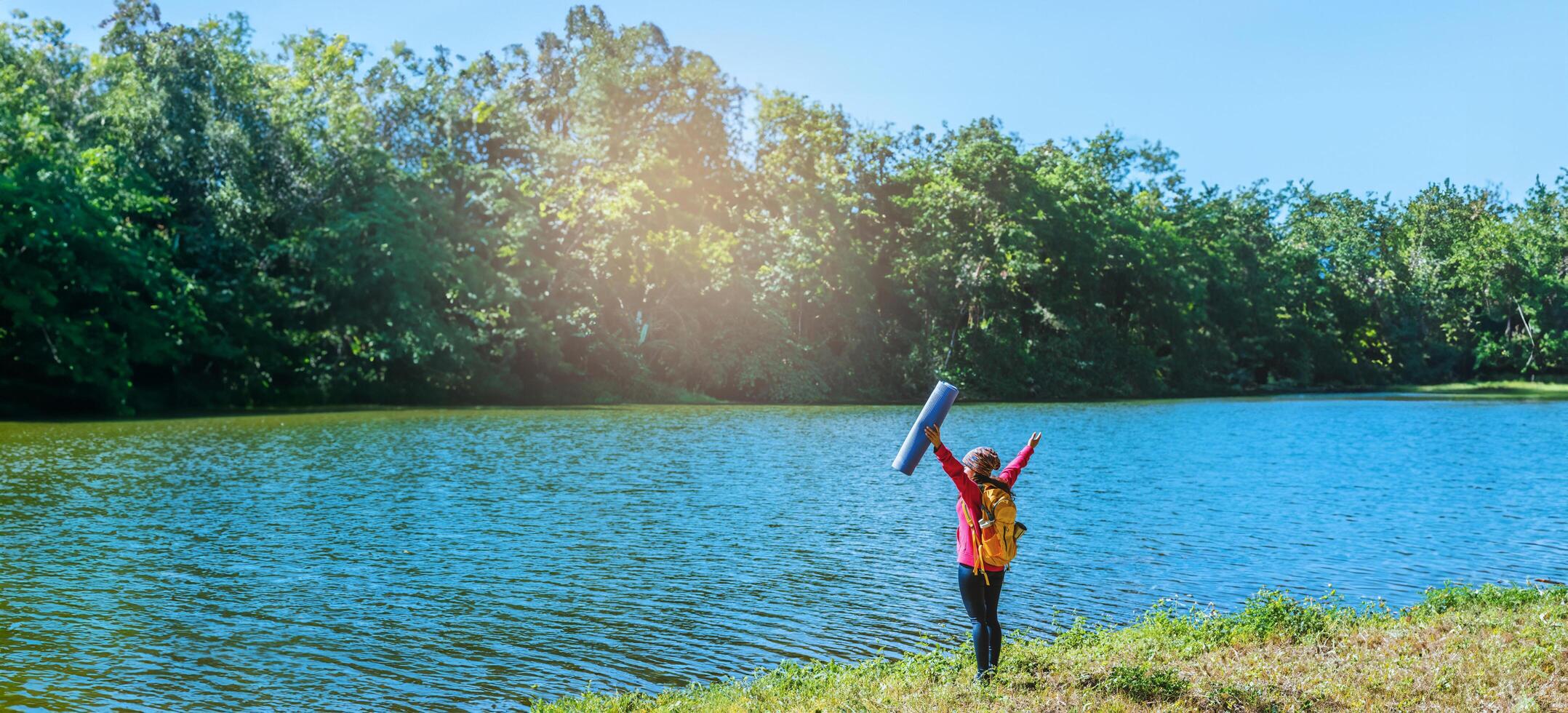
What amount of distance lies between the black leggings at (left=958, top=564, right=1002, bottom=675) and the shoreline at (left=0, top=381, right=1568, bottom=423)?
36.5 meters

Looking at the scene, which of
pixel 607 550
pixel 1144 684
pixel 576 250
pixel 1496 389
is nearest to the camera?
pixel 1144 684

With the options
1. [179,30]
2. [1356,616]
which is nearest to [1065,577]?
[1356,616]

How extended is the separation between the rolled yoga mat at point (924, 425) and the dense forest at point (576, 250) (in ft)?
121

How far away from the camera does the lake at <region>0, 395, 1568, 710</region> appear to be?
33.1 feet

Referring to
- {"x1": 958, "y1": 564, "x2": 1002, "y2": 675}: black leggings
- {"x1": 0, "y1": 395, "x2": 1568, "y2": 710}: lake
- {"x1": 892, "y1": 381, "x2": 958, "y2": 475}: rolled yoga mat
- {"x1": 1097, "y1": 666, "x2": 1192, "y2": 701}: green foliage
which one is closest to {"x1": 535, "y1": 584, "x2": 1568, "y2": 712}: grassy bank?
{"x1": 1097, "y1": 666, "x2": 1192, "y2": 701}: green foliage

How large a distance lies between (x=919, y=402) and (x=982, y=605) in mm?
51897

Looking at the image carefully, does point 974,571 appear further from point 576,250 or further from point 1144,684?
point 576,250

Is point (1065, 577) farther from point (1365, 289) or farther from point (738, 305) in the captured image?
point (1365, 289)

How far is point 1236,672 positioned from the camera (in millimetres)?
7918

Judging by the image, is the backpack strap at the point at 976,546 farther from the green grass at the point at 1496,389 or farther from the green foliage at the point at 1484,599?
the green grass at the point at 1496,389

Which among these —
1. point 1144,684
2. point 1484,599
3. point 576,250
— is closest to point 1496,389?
point 576,250

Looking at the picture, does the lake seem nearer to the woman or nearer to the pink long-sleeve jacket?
the woman

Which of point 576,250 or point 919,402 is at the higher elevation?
point 576,250

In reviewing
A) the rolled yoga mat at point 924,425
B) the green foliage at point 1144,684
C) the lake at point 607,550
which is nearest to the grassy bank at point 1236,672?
the green foliage at point 1144,684
